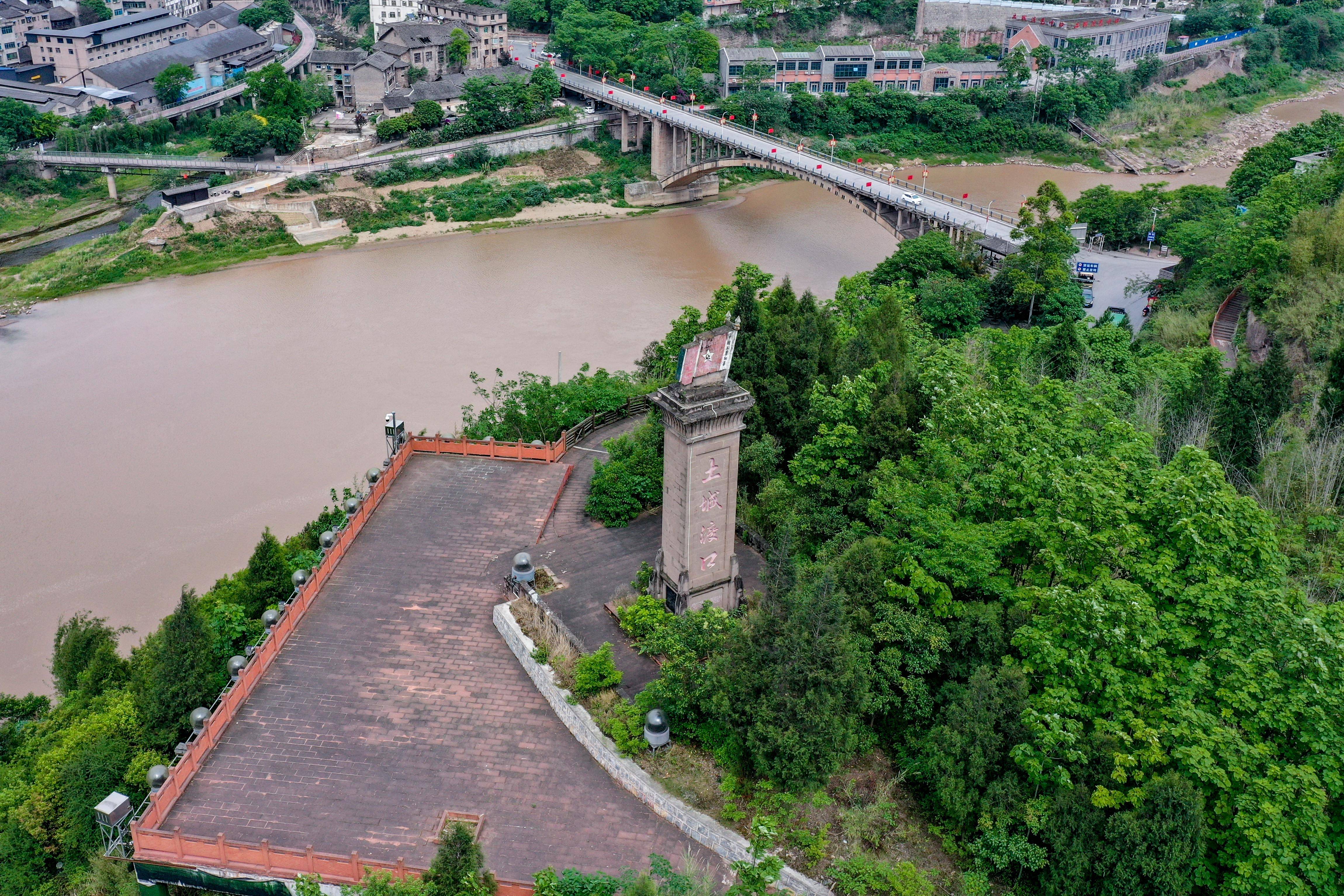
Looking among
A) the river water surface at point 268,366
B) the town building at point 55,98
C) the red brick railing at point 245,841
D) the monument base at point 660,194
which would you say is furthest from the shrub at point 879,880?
the town building at point 55,98

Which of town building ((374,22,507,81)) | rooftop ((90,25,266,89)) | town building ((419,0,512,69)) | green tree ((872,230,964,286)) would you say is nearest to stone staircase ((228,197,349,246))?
rooftop ((90,25,266,89))

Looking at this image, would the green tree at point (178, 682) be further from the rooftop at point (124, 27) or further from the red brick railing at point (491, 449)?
the rooftop at point (124, 27)

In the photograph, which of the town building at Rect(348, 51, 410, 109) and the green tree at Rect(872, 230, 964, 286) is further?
the town building at Rect(348, 51, 410, 109)

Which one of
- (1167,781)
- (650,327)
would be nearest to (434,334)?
(650,327)

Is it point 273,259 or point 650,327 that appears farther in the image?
point 273,259

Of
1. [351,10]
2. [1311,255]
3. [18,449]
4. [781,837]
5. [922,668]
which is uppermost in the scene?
→ [351,10]

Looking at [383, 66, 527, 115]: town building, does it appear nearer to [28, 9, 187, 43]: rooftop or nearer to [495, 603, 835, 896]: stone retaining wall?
[28, 9, 187, 43]: rooftop

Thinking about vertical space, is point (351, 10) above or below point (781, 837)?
above

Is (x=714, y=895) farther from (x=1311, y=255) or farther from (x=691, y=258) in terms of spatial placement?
(x=691, y=258)
